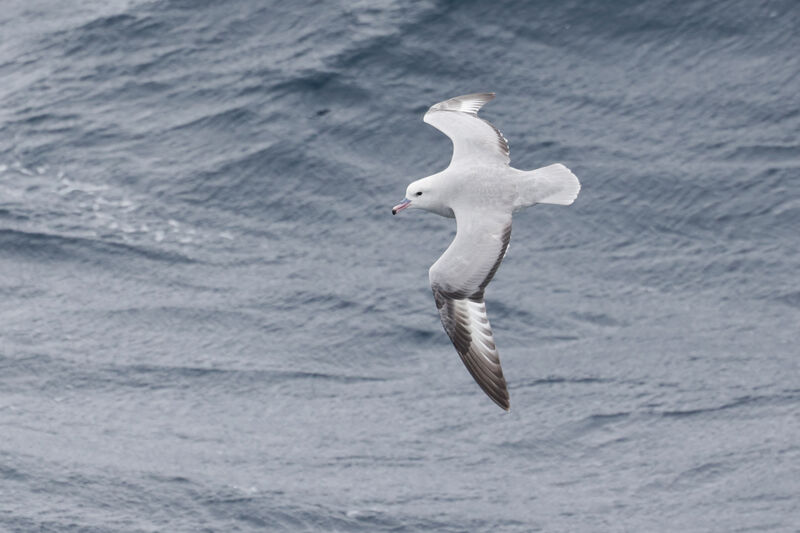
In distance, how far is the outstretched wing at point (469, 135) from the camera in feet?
51.4

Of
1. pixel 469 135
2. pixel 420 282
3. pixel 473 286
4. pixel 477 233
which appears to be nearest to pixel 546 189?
pixel 477 233

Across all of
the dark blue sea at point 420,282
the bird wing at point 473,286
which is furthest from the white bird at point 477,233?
the dark blue sea at point 420,282

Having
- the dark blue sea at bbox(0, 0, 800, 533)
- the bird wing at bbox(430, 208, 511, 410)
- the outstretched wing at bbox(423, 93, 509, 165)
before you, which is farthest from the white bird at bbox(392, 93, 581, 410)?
the dark blue sea at bbox(0, 0, 800, 533)

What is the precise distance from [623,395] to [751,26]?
19.8 feet

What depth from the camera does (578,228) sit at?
22.8 metres

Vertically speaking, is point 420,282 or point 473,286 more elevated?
point 473,286

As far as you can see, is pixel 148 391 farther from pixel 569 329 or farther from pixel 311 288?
pixel 569 329

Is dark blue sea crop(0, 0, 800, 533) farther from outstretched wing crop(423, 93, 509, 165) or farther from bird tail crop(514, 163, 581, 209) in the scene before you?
bird tail crop(514, 163, 581, 209)

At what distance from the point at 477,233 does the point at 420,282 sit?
343 inches

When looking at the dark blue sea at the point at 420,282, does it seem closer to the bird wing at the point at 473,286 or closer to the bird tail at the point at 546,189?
the bird wing at the point at 473,286

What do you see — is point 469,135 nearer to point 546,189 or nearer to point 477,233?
point 546,189

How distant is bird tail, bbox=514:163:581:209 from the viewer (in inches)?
567

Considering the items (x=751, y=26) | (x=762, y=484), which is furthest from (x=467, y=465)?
(x=751, y=26)

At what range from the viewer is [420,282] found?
2292 cm
